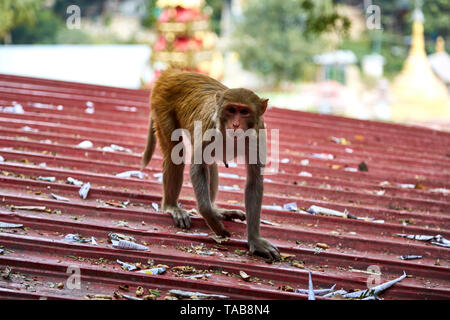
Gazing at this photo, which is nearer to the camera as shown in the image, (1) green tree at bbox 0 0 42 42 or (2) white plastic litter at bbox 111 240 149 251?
(2) white plastic litter at bbox 111 240 149 251

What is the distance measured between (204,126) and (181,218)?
2.06ft

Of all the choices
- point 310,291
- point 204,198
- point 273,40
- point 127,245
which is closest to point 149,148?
point 204,198

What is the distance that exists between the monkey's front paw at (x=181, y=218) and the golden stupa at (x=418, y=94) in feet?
79.0

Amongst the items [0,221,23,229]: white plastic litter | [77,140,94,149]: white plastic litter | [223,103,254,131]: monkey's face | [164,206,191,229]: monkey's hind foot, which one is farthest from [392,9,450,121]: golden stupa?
[0,221,23,229]: white plastic litter

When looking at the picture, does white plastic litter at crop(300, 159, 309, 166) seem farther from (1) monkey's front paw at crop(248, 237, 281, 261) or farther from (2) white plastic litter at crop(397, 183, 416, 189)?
(1) monkey's front paw at crop(248, 237, 281, 261)

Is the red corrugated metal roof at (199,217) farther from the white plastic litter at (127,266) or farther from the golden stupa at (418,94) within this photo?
the golden stupa at (418,94)

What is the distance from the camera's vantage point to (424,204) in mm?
5219

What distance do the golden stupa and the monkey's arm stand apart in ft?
79.2

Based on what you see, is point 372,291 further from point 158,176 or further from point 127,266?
point 158,176

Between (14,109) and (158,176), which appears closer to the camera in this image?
(158,176)

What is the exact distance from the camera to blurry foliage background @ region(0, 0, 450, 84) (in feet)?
108

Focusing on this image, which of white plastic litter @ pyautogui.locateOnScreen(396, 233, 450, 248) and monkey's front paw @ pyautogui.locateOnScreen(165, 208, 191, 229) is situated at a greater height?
monkey's front paw @ pyautogui.locateOnScreen(165, 208, 191, 229)

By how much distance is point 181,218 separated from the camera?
432 centimetres

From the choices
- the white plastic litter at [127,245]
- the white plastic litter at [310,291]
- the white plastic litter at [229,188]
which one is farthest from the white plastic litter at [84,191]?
the white plastic litter at [310,291]
